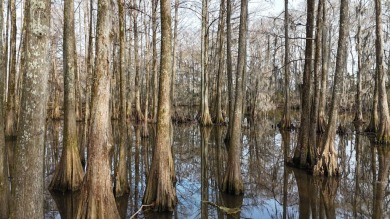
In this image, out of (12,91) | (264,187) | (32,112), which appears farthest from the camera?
(12,91)

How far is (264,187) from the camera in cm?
729

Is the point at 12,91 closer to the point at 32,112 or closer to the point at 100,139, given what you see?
the point at 100,139

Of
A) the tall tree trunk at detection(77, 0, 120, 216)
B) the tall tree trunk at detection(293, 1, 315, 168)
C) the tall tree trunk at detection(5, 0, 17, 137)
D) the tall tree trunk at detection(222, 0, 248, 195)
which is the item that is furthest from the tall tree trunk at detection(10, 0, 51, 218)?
the tall tree trunk at detection(5, 0, 17, 137)

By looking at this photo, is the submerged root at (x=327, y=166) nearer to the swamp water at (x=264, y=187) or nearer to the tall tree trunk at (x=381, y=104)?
the swamp water at (x=264, y=187)

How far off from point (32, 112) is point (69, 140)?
4.30m

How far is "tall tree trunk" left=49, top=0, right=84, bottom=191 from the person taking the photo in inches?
264

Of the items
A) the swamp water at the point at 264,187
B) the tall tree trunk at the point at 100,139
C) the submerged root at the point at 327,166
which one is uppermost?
the tall tree trunk at the point at 100,139

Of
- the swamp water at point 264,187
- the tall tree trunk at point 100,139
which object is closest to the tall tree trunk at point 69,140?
the swamp water at point 264,187

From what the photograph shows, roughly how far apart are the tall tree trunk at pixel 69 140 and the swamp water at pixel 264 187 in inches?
12.8

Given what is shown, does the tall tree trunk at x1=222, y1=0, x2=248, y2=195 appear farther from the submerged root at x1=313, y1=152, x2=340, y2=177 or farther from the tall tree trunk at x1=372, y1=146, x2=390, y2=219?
the submerged root at x1=313, y1=152, x2=340, y2=177

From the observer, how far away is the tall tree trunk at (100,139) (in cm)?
448

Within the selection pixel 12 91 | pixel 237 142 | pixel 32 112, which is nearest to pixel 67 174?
pixel 237 142

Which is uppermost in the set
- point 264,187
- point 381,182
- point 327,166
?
point 327,166

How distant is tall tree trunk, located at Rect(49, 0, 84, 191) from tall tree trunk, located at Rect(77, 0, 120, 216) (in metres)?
2.40
